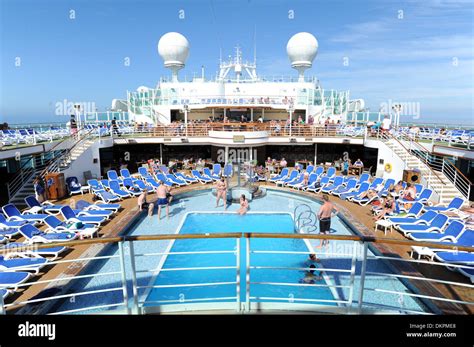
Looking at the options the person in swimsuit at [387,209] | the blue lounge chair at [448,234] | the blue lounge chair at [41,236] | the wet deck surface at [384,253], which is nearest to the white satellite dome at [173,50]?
the wet deck surface at [384,253]

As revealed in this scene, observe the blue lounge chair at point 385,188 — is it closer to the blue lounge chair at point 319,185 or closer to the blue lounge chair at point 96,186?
the blue lounge chair at point 319,185

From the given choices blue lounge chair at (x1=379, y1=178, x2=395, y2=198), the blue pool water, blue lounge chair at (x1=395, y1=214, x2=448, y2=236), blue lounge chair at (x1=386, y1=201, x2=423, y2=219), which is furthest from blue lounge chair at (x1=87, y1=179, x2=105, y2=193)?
blue lounge chair at (x1=379, y1=178, x2=395, y2=198)

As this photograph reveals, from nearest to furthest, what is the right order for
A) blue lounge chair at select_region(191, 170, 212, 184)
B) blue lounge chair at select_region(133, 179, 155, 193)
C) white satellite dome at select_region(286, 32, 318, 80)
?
blue lounge chair at select_region(133, 179, 155, 193)
blue lounge chair at select_region(191, 170, 212, 184)
white satellite dome at select_region(286, 32, 318, 80)

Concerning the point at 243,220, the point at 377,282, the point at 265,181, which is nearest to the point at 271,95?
the point at 265,181

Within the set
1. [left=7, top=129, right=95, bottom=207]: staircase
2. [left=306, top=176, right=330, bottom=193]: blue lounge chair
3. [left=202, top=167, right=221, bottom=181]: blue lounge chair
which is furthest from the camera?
[left=202, top=167, right=221, bottom=181]: blue lounge chair

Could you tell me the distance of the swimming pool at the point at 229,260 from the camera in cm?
433

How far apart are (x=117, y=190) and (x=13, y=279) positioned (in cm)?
Answer: 600

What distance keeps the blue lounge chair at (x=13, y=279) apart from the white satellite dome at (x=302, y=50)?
2234cm

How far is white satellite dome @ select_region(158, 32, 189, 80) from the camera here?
23.2 meters

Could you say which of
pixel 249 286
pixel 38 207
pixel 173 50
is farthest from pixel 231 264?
pixel 173 50

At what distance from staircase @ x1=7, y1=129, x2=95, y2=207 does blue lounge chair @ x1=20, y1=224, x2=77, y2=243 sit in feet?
12.8

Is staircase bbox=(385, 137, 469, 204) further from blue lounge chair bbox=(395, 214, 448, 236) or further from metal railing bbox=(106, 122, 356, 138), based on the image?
blue lounge chair bbox=(395, 214, 448, 236)
